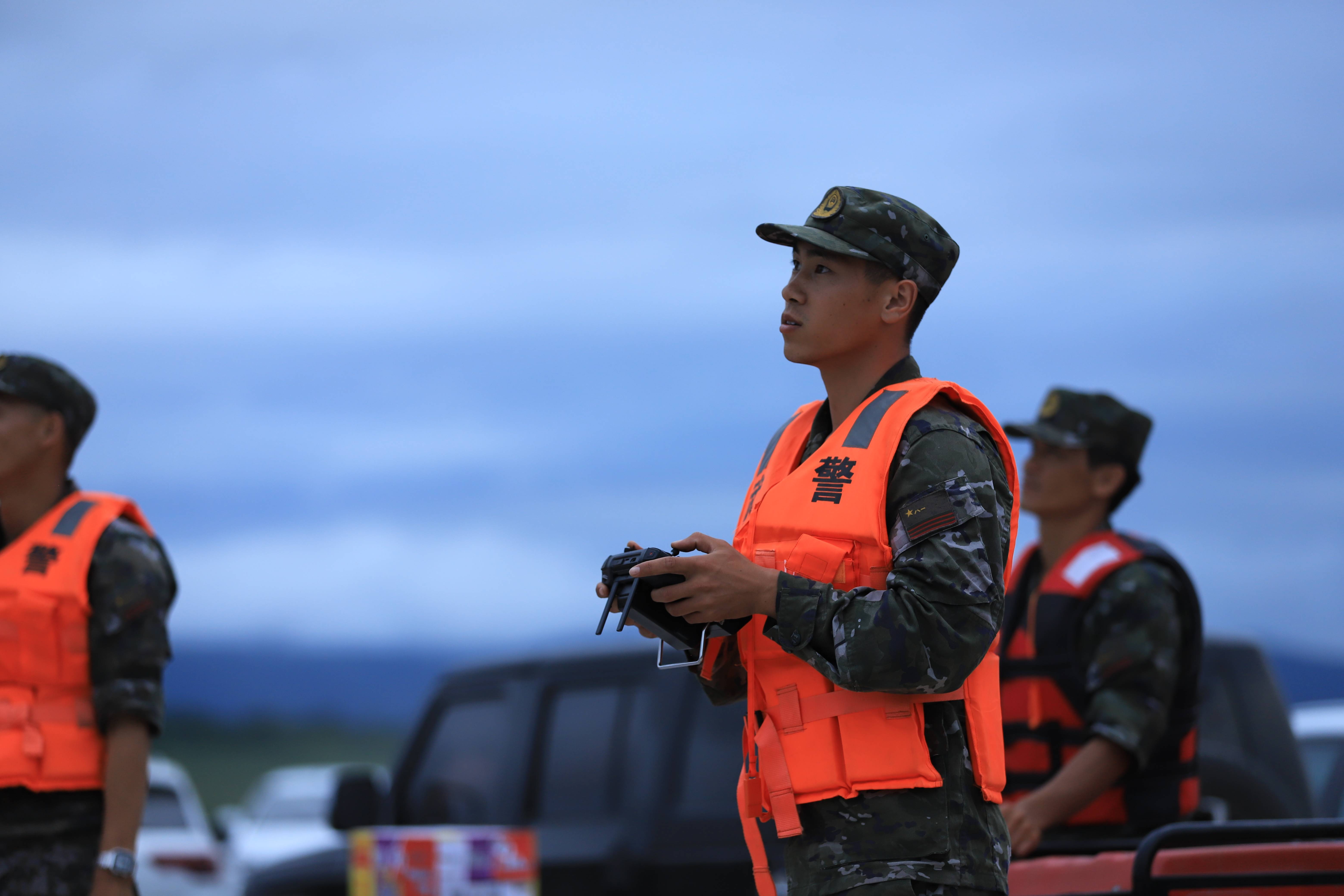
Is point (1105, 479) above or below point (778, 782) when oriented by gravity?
above

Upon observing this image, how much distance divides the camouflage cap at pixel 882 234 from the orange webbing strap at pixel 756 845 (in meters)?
1.06

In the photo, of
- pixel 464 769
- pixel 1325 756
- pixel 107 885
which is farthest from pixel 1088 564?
pixel 1325 756

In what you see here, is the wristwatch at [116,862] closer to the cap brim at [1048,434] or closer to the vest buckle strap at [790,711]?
the vest buckle strap at [790,711]

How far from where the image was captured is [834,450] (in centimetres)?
298

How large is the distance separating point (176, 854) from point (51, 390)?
8.40 m

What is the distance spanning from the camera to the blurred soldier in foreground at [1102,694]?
14.1 ft

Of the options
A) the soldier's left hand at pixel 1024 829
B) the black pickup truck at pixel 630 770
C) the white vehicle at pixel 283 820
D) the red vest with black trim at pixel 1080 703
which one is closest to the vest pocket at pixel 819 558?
the soldier's left hand at pixel 1024 829

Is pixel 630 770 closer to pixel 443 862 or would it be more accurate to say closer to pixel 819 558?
pixel 443 862

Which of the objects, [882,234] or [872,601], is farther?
[882,234]

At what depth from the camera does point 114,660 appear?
4.17 m

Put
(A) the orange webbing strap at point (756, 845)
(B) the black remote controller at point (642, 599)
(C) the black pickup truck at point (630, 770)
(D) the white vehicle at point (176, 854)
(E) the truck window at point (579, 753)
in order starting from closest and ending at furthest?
(B) the black remote controller at point (642, 599)
(A) the orange webbing strap at point (756, 845)
(C) the black pickup truck at point (630, 770)
(E) the truck window at point (579, 753)
(D) the white vehicle at point (176, 854)

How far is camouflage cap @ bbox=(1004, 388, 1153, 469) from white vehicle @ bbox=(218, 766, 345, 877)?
14975mm

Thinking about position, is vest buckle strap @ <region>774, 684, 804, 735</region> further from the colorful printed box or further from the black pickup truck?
the colorful printed box

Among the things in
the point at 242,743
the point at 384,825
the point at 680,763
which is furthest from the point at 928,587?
the point at 242,743
